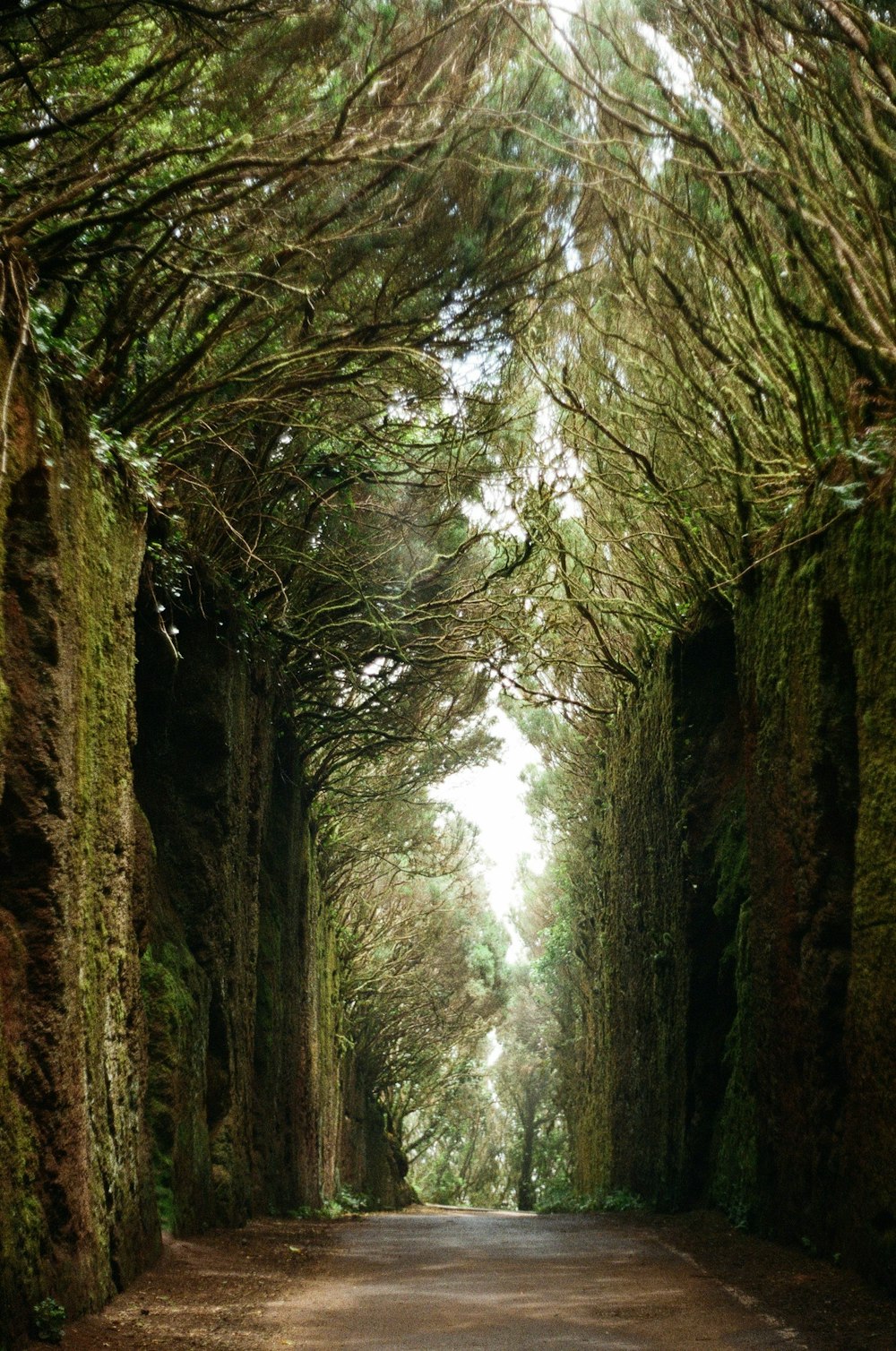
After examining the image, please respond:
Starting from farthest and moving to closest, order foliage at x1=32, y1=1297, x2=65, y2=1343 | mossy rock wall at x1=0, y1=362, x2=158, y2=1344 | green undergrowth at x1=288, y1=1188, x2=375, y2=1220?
green undergrowth at x1=288, y1=1188, x2=375, y2=1220 → mossy rock wall at x1=0, y1=362, x2=158, y2=1344 → foliage at x1=32, y1=1297, x2=65, y2=1343

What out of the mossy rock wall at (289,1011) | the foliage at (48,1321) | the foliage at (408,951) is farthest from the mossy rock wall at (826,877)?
the foliage at (408,951)

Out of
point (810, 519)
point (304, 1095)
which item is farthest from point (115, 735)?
point (304, 1095)

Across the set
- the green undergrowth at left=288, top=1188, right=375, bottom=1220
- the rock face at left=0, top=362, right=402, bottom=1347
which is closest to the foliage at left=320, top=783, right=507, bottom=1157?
the green undergrowth at left=288, top=1188, right=375, bottom=1220

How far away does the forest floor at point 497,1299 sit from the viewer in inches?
210

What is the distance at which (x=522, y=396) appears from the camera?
12211 millimetres

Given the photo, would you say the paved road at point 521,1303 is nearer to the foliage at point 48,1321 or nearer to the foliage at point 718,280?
the foliage at point 48,1321

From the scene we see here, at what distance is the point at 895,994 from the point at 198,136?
6194mm

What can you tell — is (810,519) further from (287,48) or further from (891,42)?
(287,48)

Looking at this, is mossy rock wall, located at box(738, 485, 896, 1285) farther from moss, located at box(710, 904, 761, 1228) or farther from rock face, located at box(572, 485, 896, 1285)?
moss, located at box(710, 904, 761, 1228)

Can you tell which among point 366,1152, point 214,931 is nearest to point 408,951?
point 366,1152

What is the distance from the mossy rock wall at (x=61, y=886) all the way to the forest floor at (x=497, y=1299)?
0.45 metres

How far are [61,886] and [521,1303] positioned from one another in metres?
3.39

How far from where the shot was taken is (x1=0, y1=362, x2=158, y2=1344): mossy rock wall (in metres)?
5.14

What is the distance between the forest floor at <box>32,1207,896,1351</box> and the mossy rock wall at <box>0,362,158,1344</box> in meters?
0.45
